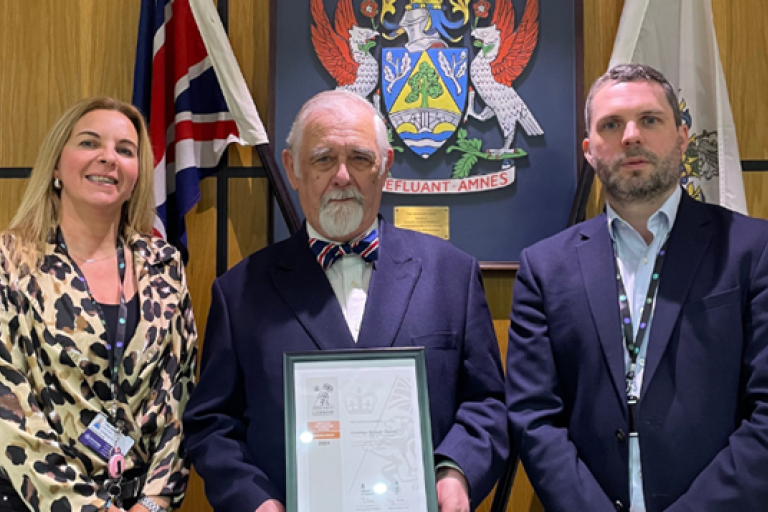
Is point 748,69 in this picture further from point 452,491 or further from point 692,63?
point 452,491

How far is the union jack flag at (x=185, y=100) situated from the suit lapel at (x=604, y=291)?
4.70 ft

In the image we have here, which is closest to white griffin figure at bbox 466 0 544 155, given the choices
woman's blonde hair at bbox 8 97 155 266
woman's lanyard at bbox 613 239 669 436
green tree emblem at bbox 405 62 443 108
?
green tree emblem at bbox 405 62 443 108

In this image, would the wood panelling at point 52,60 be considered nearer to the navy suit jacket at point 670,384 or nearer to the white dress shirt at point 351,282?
the white dress shirt at point 351,282

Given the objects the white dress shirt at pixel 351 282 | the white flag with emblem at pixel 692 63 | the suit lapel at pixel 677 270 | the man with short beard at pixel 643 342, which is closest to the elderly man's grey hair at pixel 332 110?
the white dress shirt at pixel 351 282

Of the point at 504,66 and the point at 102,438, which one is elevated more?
the point at 504,66

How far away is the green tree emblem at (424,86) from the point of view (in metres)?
2.86

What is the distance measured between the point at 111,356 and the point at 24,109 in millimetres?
1626

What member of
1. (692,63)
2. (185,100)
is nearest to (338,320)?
(185,100)

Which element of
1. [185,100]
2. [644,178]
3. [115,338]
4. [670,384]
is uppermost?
[185,100]

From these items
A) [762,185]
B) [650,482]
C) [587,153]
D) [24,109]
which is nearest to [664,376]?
[650,482]

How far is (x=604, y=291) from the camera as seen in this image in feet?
6.48

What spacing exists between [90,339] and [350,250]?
874 mm

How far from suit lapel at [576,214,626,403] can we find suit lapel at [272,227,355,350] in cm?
75

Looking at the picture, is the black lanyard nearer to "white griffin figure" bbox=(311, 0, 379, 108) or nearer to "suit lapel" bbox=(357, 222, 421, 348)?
"suit lapel" bbox=(357, 222, 421, 348)
